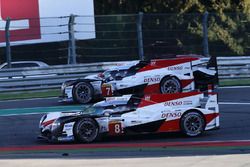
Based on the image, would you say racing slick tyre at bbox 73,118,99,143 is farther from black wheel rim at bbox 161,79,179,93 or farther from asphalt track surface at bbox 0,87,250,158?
black wheel rim at bbox 161,79,179,93

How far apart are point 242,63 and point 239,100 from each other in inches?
237

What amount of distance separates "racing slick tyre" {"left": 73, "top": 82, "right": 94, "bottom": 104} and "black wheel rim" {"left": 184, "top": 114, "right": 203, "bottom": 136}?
5.69m

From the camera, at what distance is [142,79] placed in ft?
58.8

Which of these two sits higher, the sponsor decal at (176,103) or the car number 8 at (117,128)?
the sponsor decal at (176,103)

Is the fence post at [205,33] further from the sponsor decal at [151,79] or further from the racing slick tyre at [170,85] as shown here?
the sponsor decal at [151,79]

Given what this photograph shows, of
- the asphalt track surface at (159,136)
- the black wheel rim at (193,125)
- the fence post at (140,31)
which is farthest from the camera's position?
the fence post at (140,31)

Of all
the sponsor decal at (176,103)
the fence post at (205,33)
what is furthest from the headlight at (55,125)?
the fence post at (205,33)

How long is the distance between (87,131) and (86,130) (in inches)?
1.2

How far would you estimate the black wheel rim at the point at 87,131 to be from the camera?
479 inches

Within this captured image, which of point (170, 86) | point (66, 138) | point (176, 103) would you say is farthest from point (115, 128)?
point (170, 86)

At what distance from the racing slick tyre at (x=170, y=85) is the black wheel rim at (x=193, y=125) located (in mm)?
5248

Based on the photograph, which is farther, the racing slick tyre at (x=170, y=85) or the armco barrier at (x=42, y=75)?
the armco barrier at (x=42, y=75)

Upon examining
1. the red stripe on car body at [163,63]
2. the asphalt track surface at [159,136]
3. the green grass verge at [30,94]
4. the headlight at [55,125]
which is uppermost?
the red stripe on car body at [163,63]

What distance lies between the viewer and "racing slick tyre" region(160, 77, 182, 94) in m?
18.1
